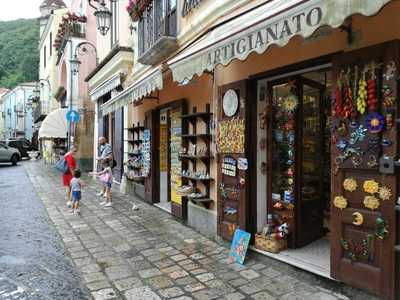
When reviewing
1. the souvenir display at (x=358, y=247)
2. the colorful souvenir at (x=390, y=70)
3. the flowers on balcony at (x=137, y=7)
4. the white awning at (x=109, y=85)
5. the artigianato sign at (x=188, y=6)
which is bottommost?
the souvenir display at (x=358, y=247)

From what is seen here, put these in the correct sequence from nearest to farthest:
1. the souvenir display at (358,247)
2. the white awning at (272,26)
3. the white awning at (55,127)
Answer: the white awning at (272,26), the souvenir display at (358,247), the white awning at (55,127)

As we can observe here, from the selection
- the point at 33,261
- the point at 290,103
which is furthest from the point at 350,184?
the point at 33,261

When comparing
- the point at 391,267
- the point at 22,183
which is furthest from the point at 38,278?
the point at 22,183

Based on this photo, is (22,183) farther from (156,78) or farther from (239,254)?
(239,254)

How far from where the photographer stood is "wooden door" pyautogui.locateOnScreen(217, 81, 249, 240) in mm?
5801

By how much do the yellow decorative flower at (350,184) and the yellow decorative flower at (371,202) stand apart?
6.5 inches

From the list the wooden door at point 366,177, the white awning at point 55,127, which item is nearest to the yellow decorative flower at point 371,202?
the wooden door at point 366,177

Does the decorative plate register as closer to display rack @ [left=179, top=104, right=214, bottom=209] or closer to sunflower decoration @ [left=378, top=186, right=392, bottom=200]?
display rack @ [left=179, top=104, right=214, bottom=209]

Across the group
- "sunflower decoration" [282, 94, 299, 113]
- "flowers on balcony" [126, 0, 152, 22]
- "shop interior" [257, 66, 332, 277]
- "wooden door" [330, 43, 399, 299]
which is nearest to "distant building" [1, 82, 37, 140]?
"flowers on balcony" [126, 0, 152, 22]

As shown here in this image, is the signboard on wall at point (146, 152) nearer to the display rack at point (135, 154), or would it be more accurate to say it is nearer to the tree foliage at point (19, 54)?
the display rack at point (135, 154)

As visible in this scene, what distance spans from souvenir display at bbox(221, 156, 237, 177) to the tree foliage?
185 feet

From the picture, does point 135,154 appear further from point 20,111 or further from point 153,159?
point 20,111

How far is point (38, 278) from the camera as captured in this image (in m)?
5.01

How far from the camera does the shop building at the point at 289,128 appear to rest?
12.4 feet
